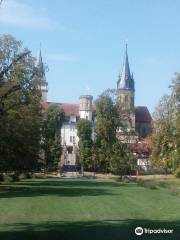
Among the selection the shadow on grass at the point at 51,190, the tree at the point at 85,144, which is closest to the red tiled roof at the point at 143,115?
the tree at the point at 85,144

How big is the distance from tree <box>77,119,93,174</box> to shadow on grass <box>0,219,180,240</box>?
9078 centimetres

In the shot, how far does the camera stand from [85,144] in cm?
12206

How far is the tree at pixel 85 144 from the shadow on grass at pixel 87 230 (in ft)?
298

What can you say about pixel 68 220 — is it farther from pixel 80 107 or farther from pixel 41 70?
pixel 80 107

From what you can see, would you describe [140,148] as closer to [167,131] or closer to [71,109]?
[167,131]

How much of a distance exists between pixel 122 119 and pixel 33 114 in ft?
141

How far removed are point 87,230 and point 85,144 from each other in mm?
101714

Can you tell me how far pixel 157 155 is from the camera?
7662 centimetres

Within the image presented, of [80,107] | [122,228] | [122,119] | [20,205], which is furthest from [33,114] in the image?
[80,107]

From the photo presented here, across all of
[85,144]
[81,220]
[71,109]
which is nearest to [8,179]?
[81,220]

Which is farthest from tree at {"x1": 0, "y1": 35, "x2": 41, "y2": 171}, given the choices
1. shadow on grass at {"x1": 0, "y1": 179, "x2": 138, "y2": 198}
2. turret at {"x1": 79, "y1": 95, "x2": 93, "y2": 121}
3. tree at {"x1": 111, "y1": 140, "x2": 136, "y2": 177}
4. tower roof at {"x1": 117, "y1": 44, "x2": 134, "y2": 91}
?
turret at {"x1": 79, "y1": 95, "x2": 93, "y2": 121}

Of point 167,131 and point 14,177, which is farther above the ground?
point 167,131

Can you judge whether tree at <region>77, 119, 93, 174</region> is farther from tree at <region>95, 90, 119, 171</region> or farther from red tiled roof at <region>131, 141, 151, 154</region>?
tree at <region>95, 90, 119, 171</region>

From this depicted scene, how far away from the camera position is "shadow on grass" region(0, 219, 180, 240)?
18.4m
